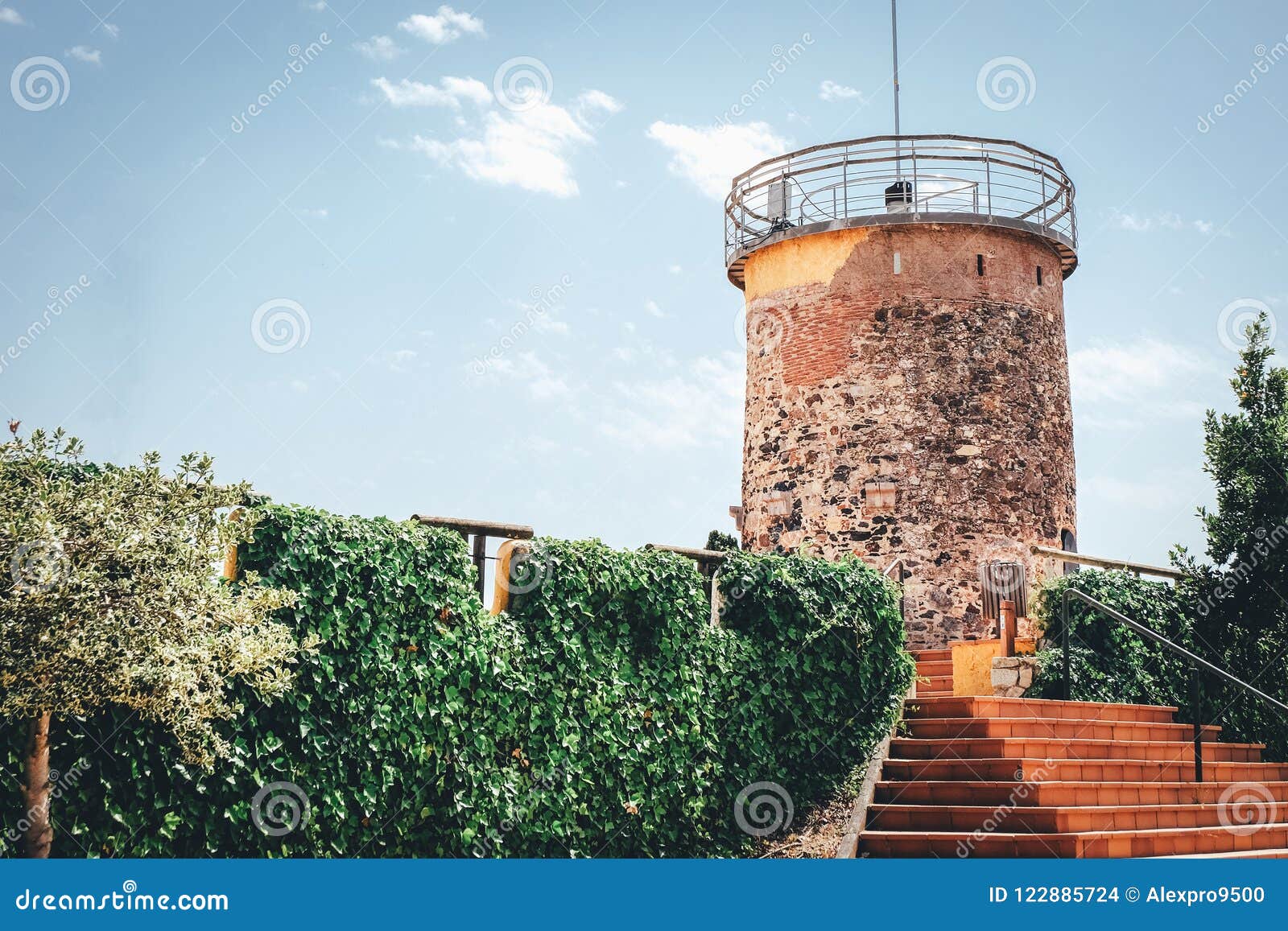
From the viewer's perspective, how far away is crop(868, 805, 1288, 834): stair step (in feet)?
35.9

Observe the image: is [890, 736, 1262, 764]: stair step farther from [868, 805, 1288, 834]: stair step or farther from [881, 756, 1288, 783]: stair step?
[868, 805, 1288, 834]: stair step

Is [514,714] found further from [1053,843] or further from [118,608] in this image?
[1053,843]

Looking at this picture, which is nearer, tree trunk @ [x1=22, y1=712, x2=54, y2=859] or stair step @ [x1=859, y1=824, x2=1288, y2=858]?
tree trunk @ [x1=22, y1=712, x2=54, y2=859]

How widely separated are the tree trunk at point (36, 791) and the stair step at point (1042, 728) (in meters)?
8.62

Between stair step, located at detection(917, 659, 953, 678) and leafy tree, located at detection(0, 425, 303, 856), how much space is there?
406 inches

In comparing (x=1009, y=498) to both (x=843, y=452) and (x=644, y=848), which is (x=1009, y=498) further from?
(x=644, y=848)

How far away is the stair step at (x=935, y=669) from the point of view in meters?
16.7

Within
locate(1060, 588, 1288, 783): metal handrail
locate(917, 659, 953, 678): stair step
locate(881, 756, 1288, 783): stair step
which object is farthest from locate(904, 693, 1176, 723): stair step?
locate(917, 659, 953, 678): stair step

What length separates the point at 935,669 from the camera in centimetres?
1670

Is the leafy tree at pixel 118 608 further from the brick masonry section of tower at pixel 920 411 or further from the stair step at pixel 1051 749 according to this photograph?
the brick masonry section of tower at pixel 920 411

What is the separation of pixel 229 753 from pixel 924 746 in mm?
7255

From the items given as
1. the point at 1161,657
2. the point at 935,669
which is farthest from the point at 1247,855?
the point at 935,669

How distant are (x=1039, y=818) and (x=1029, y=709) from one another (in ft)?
8.32
